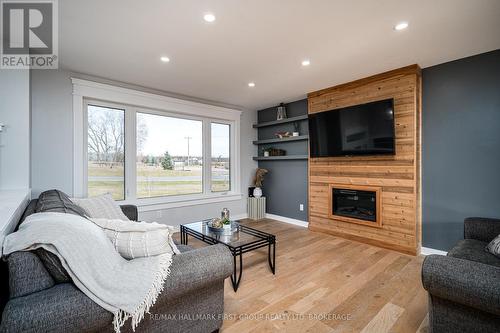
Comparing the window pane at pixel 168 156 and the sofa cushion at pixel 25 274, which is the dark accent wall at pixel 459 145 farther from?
the sofa cushion at pixel 25 274

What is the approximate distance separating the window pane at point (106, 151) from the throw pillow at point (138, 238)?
2408 millimetres

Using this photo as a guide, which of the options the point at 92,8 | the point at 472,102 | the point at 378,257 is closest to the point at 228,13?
the point at 92,8

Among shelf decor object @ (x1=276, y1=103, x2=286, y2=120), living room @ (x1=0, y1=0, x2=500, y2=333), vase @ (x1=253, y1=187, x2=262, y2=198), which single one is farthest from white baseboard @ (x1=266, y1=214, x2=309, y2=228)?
shelf decor object @ (x1=276, y1=103, x2=286, y2=120)

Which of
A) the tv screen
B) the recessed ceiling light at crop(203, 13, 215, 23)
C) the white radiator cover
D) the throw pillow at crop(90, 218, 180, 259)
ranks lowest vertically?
the white radiator cover

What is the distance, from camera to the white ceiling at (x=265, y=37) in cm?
190

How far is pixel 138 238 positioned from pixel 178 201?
9.46 ft

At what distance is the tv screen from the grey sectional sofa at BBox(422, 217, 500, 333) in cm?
210

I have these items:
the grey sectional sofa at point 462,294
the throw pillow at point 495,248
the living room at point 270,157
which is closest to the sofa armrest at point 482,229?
the living room at point 270,157

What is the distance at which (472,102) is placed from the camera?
9.18 ft

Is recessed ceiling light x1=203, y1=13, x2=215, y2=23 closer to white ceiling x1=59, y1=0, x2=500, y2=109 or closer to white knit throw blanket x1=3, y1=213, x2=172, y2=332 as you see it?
white ceiling x1=59, y1=0, x2=500, y2=109

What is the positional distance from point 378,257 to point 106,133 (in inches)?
A: 166

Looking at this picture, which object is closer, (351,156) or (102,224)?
(102,224)

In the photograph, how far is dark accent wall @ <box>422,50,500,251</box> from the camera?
268 centimetres

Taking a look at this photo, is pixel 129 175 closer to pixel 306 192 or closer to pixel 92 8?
pixel 92 8
